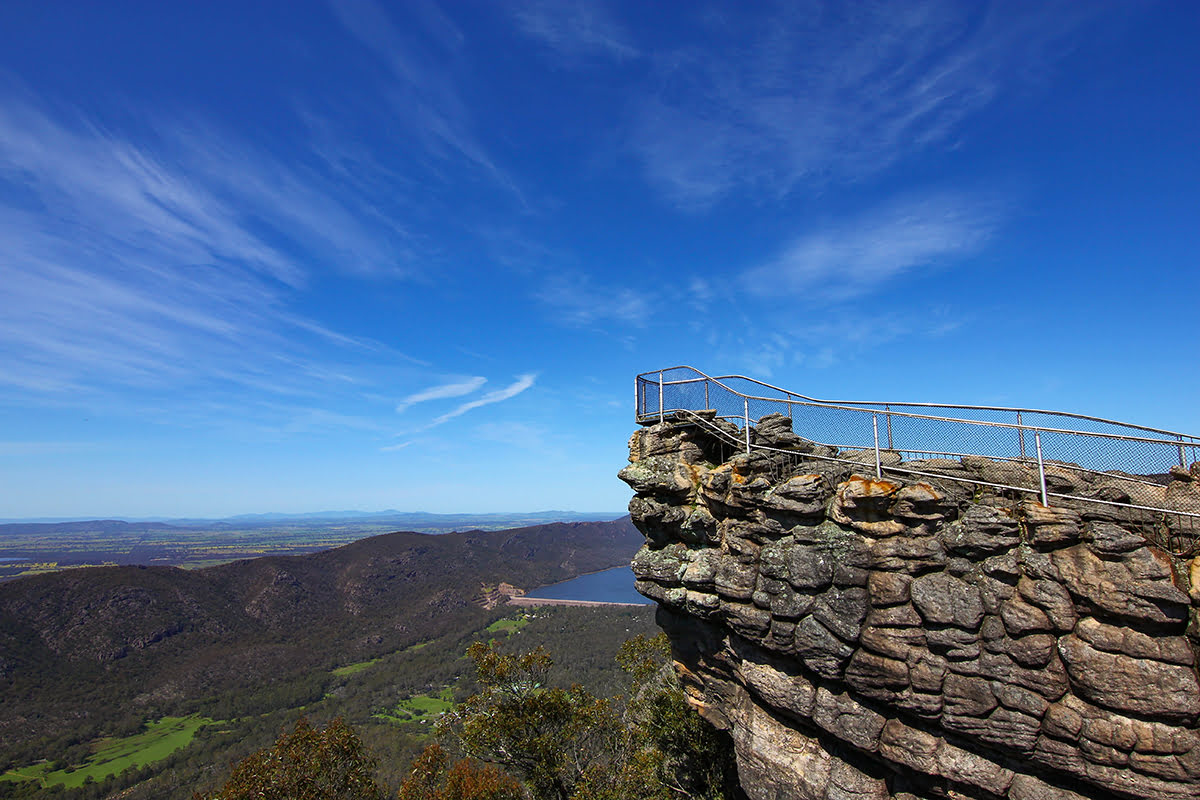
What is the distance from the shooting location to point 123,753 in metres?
87.2

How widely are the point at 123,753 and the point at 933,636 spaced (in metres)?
128

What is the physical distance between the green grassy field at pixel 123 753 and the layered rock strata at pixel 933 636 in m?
112

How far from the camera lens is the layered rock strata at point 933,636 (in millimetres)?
9750

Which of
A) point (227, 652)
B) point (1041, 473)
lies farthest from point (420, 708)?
point (1041, 473)

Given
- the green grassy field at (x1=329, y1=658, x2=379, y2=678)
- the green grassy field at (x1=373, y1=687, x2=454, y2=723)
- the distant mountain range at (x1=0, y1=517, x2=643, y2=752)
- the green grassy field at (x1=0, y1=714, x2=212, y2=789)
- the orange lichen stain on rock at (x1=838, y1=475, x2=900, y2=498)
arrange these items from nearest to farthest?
the orange lichen stain on rock at (x1=838, y1=475, x2=900, y2=498)
the green grassy field at (x1=0, y1=714, x2=212, y2=789)
the green grassy field at (x1=373, y1=687, x2=454, y2=723)
the distant mountain range at (x1=0, y1=517, x2=643, y2=752)
the green grassy field at (x1=329, y1=658, x2=379, y2=678)

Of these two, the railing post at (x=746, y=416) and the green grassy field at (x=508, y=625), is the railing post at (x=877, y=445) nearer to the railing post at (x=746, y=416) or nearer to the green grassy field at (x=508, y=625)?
the railing post at (x=746, y=416)

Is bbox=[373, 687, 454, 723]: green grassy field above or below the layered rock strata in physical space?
below

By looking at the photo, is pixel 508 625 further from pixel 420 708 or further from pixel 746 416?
pixel 746 416

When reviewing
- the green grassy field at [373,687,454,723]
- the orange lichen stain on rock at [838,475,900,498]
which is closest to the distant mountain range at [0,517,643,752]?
the green grassy field at [373,687,454,723]

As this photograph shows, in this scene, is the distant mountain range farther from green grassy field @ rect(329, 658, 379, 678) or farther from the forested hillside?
green grassy field @ rect(329, 658, 379, 678)

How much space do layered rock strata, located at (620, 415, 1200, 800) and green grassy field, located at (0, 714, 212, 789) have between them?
112 meters

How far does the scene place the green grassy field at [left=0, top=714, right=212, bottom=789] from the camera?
7888 centimetres

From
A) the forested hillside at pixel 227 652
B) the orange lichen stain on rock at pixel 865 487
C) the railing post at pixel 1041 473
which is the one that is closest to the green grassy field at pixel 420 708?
the forested hillside at pixel 227 652

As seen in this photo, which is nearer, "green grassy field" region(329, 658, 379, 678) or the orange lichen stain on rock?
the orange lichen stain on rock
